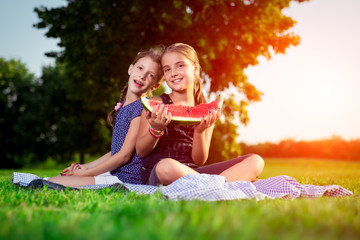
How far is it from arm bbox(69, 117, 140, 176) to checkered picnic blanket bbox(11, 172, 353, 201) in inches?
20.3

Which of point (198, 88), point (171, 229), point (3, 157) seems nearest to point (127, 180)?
point (198, 88)

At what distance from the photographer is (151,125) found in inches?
142

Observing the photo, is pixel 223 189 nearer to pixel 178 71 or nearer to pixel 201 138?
pixel 201 138

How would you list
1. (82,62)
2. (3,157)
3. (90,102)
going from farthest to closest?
1. (3,157)
2. (90,102)
3. (82,62)

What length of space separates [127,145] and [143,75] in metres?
1.15

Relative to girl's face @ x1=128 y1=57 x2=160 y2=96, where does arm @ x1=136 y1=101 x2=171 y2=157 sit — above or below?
below

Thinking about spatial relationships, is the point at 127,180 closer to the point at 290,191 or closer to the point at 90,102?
the point at 290,191

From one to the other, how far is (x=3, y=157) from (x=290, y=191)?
29.4 meters

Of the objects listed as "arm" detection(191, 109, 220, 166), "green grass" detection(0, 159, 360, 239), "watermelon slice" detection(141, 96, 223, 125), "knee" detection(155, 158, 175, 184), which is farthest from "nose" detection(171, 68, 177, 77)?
"green grass" detection(0, 159, 360, 239)

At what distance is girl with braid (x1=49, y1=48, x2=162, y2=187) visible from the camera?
13.7ft

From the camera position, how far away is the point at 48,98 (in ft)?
80.7

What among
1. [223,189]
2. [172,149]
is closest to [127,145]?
[172,149]

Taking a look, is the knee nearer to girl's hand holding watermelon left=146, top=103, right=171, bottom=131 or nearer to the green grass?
girl's hand holding watermelon left=146, top=103, right=171, bottom=131

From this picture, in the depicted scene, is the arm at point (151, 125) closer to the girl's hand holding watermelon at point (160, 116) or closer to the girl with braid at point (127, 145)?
the girl's hand holding watermelon at point (160, 116)
